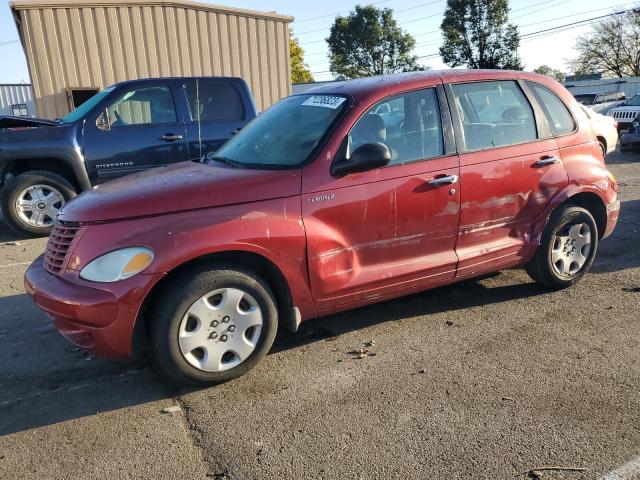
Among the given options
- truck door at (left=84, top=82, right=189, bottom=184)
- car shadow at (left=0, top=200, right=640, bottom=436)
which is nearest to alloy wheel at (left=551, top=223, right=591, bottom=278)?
car shadow at (left=0, top=200, right=640, bottom=436)

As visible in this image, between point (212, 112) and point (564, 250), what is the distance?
16.1 ft

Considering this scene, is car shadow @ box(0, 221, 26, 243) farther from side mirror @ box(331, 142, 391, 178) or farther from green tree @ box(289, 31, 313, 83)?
green tree @ box(289, 31, 313, 83)

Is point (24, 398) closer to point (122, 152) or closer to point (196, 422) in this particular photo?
point (196, 422)

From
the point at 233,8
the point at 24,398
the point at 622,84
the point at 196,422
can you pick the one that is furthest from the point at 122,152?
the point at 622,84

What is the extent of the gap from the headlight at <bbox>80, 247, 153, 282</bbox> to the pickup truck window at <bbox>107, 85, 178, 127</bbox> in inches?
178

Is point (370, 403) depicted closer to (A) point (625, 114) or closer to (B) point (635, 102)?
(A) point (625, 114)

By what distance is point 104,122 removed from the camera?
6.79 metres

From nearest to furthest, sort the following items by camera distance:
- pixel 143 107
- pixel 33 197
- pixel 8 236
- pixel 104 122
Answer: pixel 33 197, pixel 104 122, pixel 143 107, pixel 8 236

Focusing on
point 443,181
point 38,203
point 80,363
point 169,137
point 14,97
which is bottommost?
point 80,363

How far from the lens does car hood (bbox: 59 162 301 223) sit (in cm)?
298

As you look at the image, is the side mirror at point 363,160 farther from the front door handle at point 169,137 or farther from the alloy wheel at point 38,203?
the alloy wheel at point 38,203

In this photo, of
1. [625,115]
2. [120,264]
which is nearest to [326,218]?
[120,264]

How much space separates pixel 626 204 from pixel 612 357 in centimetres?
529

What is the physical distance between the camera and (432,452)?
A: 2502mm
